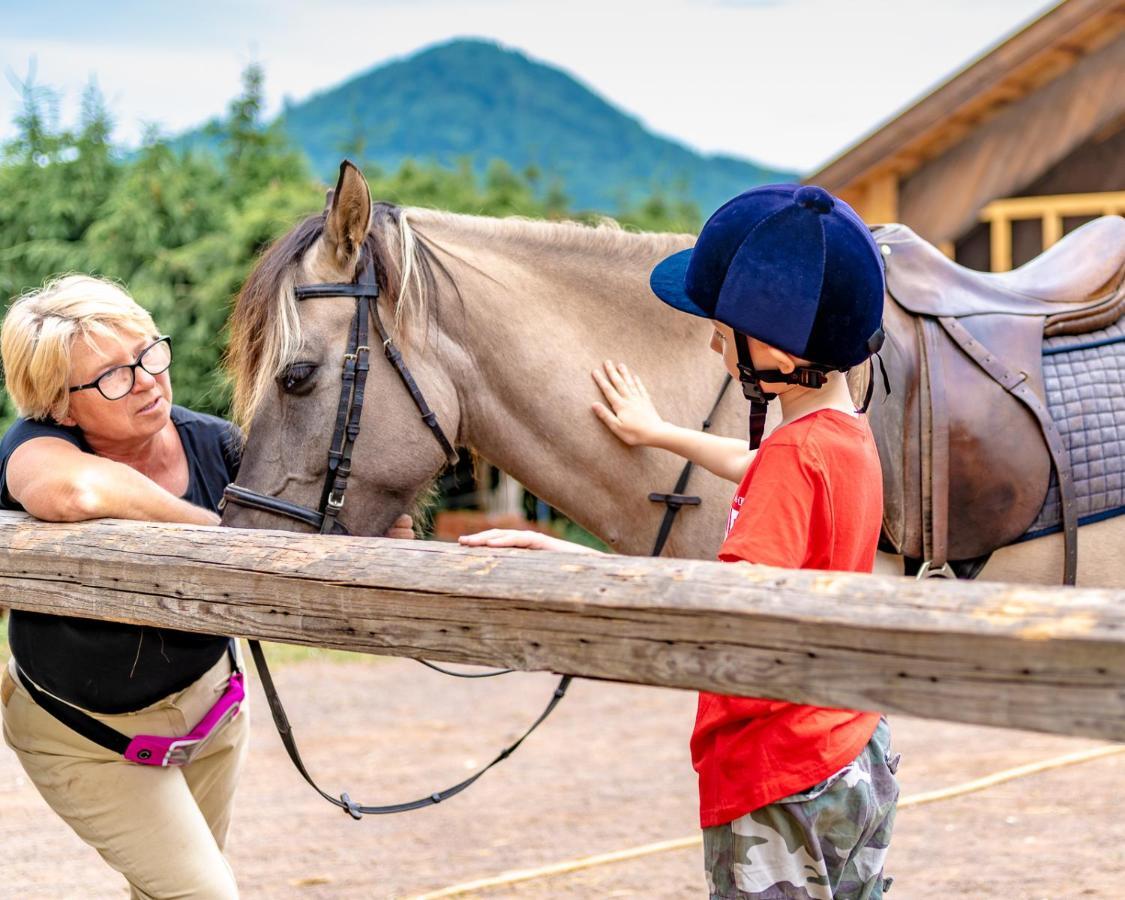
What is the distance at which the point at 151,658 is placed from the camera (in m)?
2.37

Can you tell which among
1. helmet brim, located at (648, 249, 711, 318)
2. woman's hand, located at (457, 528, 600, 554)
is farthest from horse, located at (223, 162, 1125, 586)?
woman's hand, located at (457, 528, 600, 554)

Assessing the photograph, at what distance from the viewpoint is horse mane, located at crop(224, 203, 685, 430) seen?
2.50m

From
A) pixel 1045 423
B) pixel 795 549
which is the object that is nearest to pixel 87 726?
pixel 795 549

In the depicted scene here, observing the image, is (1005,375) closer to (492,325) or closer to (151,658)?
(492,325)

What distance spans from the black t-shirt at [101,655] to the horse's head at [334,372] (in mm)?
275

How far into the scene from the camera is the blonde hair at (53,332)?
237 cm

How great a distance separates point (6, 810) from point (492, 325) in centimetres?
333

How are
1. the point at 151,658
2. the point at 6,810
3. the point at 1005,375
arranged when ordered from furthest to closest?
the point at 6,810 < the point at 1005,375 < the point at 151,658

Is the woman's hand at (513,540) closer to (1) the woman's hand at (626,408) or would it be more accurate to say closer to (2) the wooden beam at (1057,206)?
(1) the woman's hand at (626,408)

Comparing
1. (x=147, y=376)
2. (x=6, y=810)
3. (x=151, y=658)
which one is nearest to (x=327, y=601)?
(x=151, y=658)

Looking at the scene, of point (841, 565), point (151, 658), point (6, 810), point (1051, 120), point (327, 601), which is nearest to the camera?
point (841, 565)

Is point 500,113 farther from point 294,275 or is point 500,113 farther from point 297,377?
point 297,377

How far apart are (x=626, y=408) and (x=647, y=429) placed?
0.28ft

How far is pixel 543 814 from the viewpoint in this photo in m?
4.73
